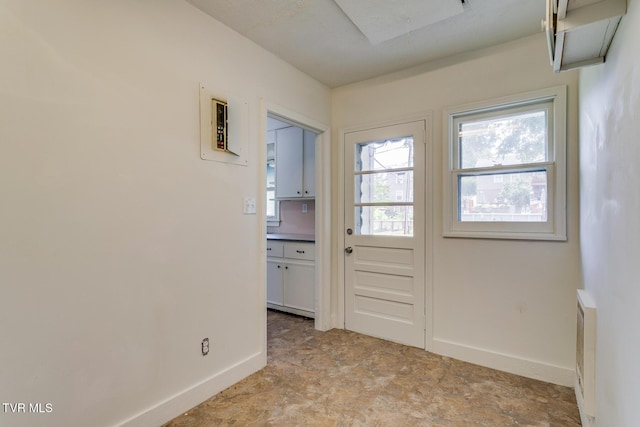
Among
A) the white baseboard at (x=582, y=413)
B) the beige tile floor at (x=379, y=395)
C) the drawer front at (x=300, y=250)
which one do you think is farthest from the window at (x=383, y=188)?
the white baseboard at (x=582, y=413)

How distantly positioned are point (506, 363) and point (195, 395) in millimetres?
2159

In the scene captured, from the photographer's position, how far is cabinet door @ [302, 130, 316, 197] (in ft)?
12.4

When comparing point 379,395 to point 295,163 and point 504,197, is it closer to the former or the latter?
point 504,197

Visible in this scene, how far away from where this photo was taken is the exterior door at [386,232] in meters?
2.70

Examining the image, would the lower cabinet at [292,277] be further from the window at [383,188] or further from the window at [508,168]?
the window at [508,168]

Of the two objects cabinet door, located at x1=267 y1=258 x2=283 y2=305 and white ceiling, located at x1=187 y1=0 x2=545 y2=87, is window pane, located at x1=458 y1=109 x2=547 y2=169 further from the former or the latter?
cabinet door, located at x1=267 y1=258 x2=283 y2=305

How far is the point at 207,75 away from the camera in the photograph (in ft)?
6.54

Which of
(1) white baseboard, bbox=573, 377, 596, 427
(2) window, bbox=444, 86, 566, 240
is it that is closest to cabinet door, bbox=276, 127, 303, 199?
(2) window, bbox=444, 86, 566, 240

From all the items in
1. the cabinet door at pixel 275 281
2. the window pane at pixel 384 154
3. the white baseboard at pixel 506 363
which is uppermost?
the window pane at pixel 384 154

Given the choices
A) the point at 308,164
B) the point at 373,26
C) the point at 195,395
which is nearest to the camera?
the point at 195,395

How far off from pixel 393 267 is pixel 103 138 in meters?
2.32

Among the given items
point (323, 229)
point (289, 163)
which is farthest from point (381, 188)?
point (289, 163)

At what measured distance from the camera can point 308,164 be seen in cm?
382

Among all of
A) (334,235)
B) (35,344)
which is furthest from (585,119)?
(35,344)
